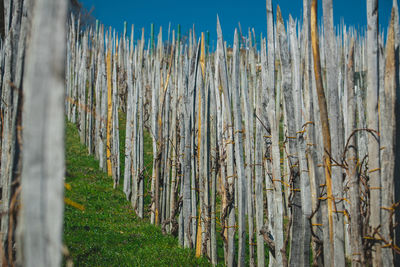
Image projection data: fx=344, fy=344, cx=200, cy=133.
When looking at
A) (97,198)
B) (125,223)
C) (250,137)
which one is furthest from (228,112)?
(97,198)

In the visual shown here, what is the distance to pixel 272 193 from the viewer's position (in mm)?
3068

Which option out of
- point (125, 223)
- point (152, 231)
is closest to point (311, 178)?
point (152, 231)

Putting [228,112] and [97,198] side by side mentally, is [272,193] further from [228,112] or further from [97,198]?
[97,198]

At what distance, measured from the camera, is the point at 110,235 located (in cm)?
453

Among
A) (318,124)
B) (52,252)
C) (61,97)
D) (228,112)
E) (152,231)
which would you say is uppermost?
(228,112)

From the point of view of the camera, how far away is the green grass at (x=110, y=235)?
12.3ft

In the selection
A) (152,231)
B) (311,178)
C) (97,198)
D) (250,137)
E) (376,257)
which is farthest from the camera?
(97,198)

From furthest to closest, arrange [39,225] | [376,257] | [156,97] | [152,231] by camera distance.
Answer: [156,97], [152,231], [376,257], [39,225]

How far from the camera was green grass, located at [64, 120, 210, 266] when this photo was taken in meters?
3.74

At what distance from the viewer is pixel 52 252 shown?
2.64ft

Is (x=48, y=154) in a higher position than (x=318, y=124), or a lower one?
lower

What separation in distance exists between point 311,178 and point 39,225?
215 centimetres

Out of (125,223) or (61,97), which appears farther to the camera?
(125,223)

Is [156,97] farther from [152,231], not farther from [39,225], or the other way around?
[39,225]
